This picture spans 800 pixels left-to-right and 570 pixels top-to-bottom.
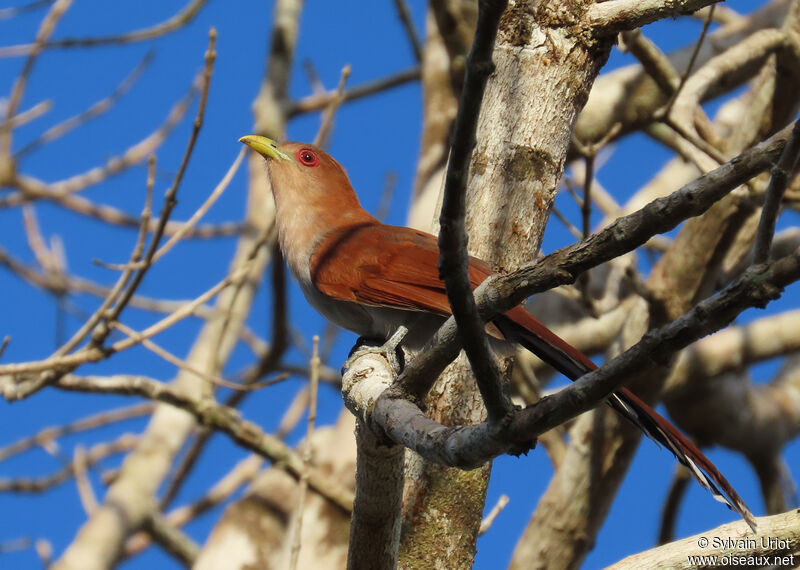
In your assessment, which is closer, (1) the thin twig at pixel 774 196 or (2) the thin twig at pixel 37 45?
(1) the thin twig at pixel 774 196

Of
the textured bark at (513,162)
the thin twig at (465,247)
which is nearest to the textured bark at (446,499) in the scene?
the textured bark at (513,162)

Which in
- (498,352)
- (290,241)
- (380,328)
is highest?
(290,241)

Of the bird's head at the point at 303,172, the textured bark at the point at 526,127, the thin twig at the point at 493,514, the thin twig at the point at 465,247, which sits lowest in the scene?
the thin twig at the point at 465,247

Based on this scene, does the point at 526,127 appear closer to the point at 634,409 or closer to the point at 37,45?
the point at 634,409

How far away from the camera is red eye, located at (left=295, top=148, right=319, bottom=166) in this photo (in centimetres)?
486

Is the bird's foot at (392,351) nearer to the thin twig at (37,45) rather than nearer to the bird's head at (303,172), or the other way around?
the bird's head at (303,172)

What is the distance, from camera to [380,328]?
390cm

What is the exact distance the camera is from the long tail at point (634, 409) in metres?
2.55

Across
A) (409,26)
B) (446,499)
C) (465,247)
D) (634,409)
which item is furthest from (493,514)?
(409,26)

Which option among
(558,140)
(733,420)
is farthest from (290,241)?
(733,420)

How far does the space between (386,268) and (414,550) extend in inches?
46.4

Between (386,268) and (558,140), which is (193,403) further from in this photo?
(558,140)

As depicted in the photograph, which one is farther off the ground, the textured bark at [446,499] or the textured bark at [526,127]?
the textured bark at [526,127]

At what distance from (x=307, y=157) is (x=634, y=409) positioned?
2.65 m
